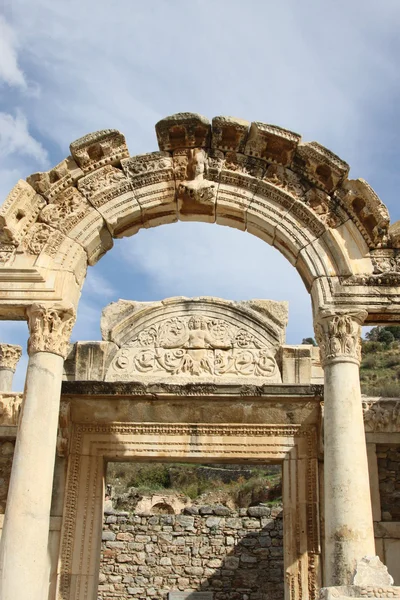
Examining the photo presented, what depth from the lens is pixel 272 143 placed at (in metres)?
9.27

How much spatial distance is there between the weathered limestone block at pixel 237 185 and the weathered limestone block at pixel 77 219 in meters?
1.73

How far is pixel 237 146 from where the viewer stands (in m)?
9.48

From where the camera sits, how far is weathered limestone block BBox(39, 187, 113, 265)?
9.11m

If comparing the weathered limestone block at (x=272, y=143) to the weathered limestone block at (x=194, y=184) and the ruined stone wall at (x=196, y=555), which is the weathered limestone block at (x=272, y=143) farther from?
the ruined stone wall at (x=196, y=555)

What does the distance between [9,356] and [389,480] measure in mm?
8160

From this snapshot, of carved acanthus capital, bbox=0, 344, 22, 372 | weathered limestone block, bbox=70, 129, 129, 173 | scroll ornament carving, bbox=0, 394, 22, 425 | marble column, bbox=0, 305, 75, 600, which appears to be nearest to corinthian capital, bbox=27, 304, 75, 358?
marble column, bbox=0, 305, 75, 600

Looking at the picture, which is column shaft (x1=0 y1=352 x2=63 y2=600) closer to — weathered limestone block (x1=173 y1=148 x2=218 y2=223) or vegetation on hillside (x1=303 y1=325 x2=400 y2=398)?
weathered limestone block (x1=173 y1=148 x2=218 y2=223)

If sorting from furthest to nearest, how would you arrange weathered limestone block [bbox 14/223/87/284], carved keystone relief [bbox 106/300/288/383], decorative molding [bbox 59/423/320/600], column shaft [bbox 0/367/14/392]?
column shaft [bbox 0/367/14/392] < carved keystone relief [bbox 106/300/288/383] < decorative molding [bbox 59/423/320/600] < weathered limestone block [bbox 14/223/87/284]

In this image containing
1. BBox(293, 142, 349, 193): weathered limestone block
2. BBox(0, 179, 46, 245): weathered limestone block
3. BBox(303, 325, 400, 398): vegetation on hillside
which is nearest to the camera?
BBox(0, 179, 46, 245): weathered limestone block

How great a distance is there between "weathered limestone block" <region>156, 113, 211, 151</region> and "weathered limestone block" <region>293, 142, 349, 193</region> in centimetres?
135

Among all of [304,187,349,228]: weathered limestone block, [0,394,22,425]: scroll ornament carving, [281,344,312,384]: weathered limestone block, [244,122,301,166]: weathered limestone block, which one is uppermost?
[244,122,301,166]: weathered limestone block

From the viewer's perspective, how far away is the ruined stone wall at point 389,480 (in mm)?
10477

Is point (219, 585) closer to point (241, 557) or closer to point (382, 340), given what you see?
point (241, 557)

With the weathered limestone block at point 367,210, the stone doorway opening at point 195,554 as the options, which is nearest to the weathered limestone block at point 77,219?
the weathered limestone block at point 367,210
